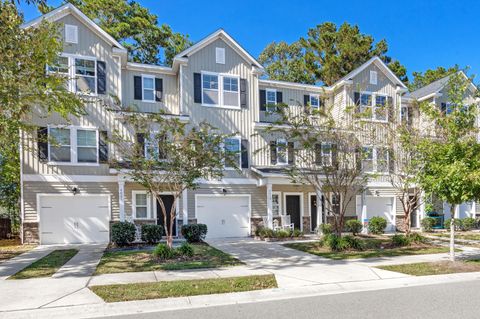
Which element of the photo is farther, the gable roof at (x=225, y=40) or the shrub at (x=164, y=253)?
the gable roof at (x=225, y=40)

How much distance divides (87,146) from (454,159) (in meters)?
14.4

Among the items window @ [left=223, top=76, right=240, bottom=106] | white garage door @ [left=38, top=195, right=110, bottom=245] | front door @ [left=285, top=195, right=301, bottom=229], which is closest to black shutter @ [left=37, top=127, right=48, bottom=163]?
white garage door @ [left=38, top=195, right=110, bottom=245]

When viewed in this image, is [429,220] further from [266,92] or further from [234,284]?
[234,284]

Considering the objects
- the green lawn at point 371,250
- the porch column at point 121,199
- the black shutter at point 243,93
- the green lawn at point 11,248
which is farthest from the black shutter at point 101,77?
the green lawn at point 371,250

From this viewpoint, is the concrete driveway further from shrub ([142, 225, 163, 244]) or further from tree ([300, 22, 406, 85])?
tree ([300, 22, 406, 85])

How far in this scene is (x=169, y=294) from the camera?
7.02 m

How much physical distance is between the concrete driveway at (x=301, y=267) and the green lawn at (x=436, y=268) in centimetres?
54

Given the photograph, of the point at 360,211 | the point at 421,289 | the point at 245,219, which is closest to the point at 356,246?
the point at 421,289

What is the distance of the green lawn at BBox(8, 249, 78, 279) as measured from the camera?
9.00 meters

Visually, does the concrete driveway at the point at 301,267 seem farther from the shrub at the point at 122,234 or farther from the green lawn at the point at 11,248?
the green lawn at the point at 11,248

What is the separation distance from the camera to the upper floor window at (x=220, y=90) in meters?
18.5

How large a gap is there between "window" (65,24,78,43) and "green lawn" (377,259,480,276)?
15819 millimetres

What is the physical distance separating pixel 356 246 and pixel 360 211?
808 cm

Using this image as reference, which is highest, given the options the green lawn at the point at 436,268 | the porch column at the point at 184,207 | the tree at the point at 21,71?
the tree at the point at 21,71
